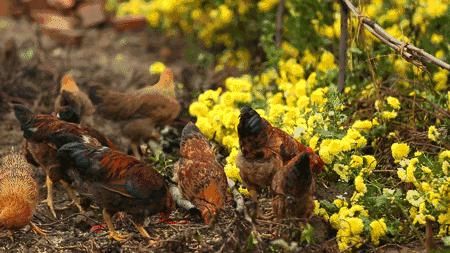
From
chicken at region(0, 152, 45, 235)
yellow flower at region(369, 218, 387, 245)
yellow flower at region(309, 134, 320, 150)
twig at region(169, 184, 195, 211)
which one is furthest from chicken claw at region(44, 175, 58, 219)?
yellow flower at region(369, 218, 387, 245)

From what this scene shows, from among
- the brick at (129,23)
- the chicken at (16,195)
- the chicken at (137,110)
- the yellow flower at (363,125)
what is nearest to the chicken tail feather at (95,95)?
the chicken at (137,110)

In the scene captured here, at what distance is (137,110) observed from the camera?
7785 mm

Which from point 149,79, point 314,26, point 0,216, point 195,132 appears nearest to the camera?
point 0,216

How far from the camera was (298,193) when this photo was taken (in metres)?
5.43

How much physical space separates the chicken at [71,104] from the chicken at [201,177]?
1.24 meters

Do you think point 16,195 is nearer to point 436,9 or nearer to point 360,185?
point 360,185

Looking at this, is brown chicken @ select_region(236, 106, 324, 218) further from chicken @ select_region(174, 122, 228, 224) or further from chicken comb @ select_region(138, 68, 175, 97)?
chicken comb @ select_region(138, 68, 175, 97)

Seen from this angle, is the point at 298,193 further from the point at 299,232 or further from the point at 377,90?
the point at 377,90

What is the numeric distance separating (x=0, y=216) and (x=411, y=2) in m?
4.20

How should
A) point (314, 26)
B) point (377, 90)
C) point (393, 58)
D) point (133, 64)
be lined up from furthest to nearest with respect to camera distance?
point (133, 64)
point (314, 26)
point (393, 58)
point (377, 90)

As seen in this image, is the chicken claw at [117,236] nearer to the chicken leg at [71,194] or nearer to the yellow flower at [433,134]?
the chicken leg at [71,194]

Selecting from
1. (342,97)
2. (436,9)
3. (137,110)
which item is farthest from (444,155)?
(137,110)

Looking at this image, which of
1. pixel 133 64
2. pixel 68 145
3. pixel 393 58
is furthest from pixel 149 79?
pixel 68 145

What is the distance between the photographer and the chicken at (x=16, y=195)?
5934 mm
